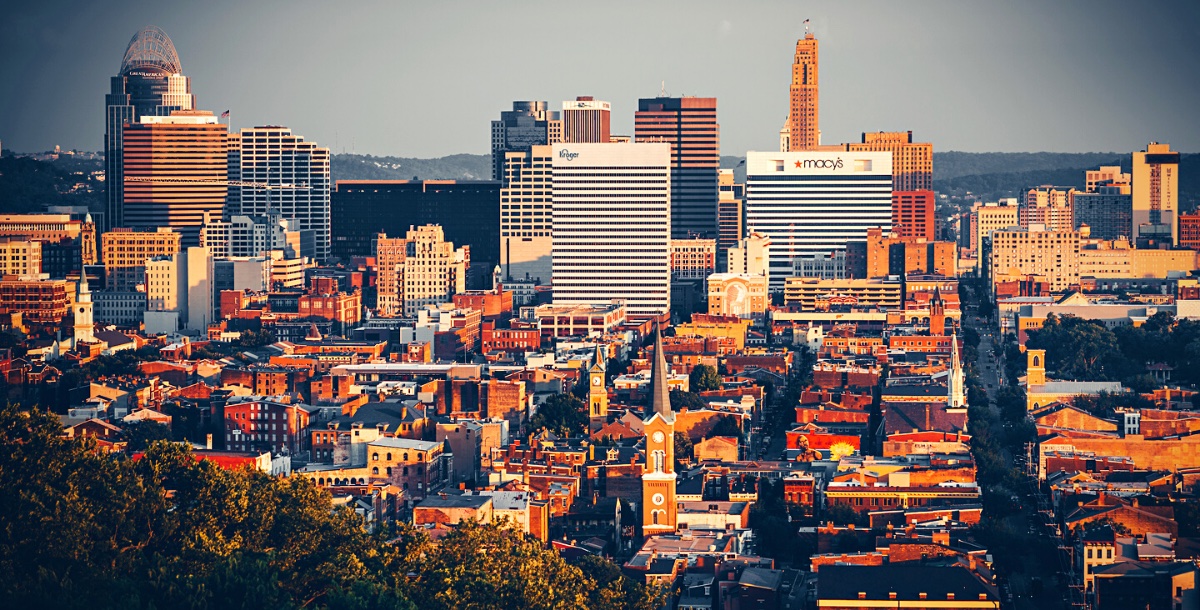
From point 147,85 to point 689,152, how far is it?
38883 millimetres

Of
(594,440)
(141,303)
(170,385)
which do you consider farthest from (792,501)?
(141,303)

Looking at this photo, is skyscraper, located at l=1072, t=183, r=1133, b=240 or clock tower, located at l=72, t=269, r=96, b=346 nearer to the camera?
clock tower, located at l=72, t=269, r=96, b=346

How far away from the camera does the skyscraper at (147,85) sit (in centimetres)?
15950

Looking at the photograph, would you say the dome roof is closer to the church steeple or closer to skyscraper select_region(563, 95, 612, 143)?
skyscraper select_region(563, 95, 612, 143)

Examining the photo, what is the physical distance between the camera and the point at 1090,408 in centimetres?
7738

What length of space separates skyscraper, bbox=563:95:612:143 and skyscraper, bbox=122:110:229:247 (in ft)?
71.8

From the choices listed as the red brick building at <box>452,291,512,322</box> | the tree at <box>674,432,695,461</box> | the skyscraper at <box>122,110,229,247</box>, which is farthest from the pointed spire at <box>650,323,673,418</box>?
the skyscraper at <box>122,110,229,247</box>

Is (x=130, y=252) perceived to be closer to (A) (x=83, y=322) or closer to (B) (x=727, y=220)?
(A) (x=83, y=322)

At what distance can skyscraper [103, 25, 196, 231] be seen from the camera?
15950 cm

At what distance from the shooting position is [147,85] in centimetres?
16038

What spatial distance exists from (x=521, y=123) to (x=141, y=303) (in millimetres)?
50938

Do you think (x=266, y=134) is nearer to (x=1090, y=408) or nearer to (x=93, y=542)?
(x=1090, y=408)

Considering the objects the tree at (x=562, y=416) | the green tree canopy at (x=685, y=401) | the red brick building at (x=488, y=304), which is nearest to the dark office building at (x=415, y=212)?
the red brick building at (x=488, y=304)

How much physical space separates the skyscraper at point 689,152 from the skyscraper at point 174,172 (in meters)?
26.4
